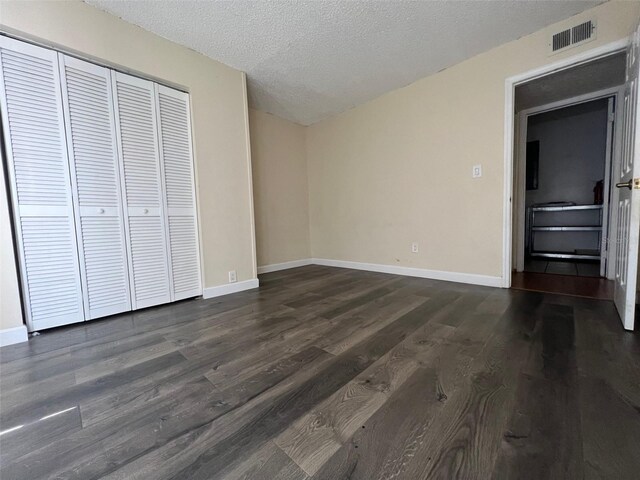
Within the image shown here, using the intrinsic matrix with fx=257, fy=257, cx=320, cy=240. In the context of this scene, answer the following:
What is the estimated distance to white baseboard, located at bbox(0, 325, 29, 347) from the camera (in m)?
1.74

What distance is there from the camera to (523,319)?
1.85 m

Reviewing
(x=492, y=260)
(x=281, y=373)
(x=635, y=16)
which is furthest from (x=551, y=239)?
(x=281, y=373)

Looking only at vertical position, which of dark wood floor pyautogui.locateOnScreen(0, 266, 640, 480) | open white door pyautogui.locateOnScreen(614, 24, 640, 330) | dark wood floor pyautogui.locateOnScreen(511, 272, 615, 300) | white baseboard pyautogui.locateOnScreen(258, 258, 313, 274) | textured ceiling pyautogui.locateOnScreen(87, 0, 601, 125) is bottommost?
dark wood floor pyautogui.locateOnScreen(511, 272, 615, 300)

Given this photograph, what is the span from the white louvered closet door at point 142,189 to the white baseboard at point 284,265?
164 cm

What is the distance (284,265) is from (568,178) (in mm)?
5332

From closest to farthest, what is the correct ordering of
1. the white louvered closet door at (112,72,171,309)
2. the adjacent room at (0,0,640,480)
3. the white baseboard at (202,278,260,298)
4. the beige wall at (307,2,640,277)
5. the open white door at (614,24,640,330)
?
the adjacent room at (0,0,640,480) < the open white door at (614,24,640,330) < the white louvered closet door at (112,72,171,309) < the beige wall at (307,2,640,277) < the white baseboard at (202,278,260,298)

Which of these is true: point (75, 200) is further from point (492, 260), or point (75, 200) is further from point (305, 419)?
point (492, 260)

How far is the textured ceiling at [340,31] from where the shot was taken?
1996 mm

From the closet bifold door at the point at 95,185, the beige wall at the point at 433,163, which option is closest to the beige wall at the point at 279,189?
the beige wall at the point at 433,163

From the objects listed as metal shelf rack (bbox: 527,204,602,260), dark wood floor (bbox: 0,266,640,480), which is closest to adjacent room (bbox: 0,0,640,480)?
dark wood floor (bbox: 0,266,640,480)

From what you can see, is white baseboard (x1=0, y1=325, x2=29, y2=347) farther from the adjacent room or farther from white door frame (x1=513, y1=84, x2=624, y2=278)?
white door frame (x1=513, y1=84, x2=624, y2=278)

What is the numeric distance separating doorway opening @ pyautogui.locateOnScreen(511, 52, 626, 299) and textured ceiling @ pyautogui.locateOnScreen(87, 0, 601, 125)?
0.76 m

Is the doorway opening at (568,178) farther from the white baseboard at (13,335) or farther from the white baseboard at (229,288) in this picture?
the white baseboard at (13,335)

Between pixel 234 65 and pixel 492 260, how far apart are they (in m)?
3.45
